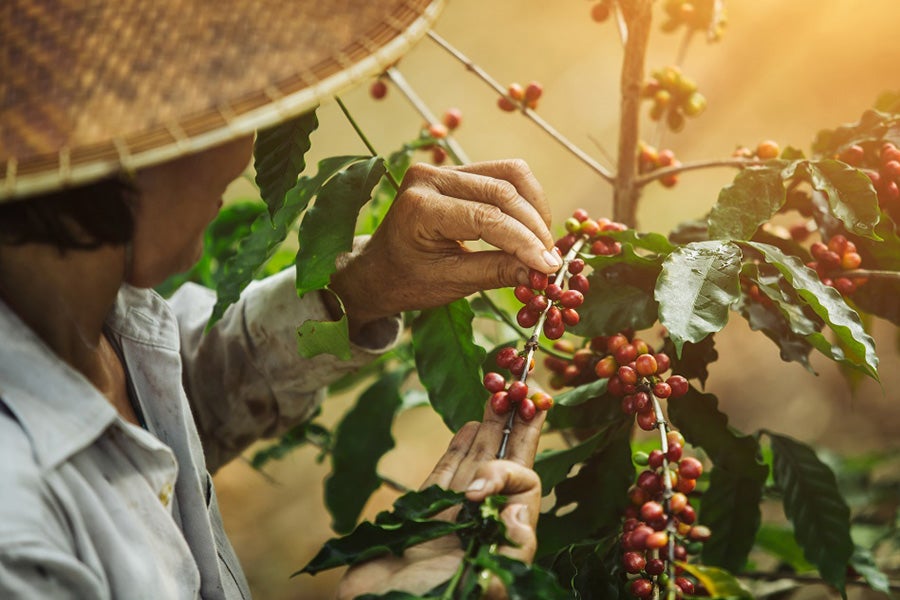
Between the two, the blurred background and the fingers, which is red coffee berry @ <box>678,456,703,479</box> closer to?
the fingers

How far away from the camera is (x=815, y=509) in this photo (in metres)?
1.17

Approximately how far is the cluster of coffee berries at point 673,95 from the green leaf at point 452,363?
500 millimetres

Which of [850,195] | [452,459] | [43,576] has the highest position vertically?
[850,195]

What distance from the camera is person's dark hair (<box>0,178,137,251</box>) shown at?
77 centimetres

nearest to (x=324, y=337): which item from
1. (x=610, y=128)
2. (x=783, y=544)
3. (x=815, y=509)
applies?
(x=815, y=509)

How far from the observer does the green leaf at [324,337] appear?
3.61ft

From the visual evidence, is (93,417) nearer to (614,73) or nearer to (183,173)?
(183,173)

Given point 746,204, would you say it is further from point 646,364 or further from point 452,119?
point 452,119

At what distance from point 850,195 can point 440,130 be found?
622mm

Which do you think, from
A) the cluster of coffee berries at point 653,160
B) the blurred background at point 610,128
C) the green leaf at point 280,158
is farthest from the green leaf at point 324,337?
the blurred background at point 610,128

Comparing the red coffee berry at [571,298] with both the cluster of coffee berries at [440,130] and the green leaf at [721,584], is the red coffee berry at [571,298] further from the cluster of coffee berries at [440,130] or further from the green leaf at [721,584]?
the cluster of coffee berries at [440,130]

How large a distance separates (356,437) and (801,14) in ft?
11.8

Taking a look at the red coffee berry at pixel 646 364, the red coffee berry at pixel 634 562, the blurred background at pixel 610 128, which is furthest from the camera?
the blurred background at pixel 610 128

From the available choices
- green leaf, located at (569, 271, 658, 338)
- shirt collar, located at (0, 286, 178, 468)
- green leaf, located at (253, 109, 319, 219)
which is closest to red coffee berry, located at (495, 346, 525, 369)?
green leaf, located at (569, 271, 658, 338)
